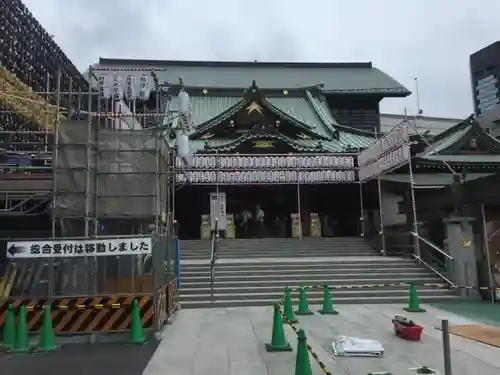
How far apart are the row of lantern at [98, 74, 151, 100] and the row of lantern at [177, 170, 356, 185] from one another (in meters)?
9.14

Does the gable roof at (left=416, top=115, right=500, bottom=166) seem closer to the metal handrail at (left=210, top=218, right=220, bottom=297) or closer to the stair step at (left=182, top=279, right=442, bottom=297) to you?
the stair step at (left=182, top=279, right=442, bottom=297)

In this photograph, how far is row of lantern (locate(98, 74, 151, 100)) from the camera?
40.2 ft

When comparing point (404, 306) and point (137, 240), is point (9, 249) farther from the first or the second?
point (404, 306)

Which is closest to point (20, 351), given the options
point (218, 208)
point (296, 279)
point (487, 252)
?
point (296, 279)

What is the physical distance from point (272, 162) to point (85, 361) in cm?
1614

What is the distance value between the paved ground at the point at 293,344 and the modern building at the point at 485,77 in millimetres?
34809

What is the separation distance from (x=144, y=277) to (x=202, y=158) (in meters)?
13.2

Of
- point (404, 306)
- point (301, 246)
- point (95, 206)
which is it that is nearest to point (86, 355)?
point (95, 206)

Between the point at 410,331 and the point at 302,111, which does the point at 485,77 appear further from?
the point at 410,331

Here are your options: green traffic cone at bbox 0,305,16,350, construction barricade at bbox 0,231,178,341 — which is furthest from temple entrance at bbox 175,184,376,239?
green traffic cone at bbox 0,305,16,350

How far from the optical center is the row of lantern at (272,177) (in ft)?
73.5

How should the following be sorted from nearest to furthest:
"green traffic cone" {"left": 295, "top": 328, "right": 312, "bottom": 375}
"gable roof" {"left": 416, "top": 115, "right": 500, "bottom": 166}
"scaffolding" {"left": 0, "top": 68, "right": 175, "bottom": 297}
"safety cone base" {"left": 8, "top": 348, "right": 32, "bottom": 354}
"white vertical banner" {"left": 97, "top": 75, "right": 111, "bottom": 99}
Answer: "green traffic cone" {"left": 295, "top": 328, "right": 312, "bottom": 375}, "safety cone base" {"left": 8, "top": 348, "right": 32, "bottom": 354}, "scaffolding" {"left": 0, "top": 68, "right": 175, "bottom": 297}, "white vertical banner" {"left": 97, "top": 75, "right": 111, "bottom": 99}, "gable roof" {"left": 416, "top": 115, "right": 500, "bottom": 166}

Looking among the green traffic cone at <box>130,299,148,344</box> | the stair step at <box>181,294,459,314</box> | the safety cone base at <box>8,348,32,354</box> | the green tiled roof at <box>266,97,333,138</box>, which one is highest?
the green tiled roof at <box>266,97,333,138</box>

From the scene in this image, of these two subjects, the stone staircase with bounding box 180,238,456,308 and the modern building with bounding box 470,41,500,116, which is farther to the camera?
the modern building with bounding box 470,41,500,116
